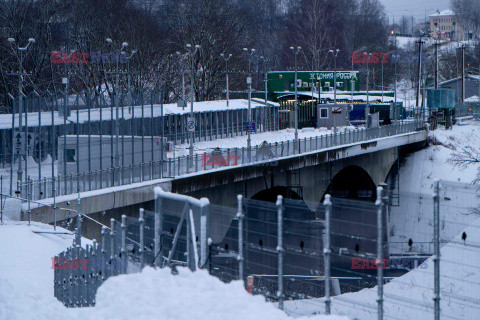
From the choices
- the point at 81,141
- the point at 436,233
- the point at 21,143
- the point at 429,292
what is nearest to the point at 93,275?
the point at 429,292

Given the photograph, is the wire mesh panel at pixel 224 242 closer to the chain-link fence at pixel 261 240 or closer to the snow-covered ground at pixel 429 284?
the chain-link fence at pixel 261 240

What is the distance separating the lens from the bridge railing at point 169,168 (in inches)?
1107

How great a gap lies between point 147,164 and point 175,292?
22.8 m

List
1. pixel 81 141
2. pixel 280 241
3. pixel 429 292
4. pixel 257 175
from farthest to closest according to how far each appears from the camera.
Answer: pixel 257 175, pixel 81 141, pixel 429 292, pixel 280 241

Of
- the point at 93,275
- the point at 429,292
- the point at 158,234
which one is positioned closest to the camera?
the point at 158,234

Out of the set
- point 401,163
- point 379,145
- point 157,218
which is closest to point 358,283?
point 157,218

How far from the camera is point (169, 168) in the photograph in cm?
3325

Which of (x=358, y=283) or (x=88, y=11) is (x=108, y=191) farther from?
(x=88, y=11)

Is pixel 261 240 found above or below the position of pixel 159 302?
above

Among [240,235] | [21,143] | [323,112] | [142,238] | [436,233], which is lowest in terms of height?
[142,238]

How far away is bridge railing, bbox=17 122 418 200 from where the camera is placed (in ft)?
92.2

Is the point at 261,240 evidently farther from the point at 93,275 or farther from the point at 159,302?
the point at 93,275

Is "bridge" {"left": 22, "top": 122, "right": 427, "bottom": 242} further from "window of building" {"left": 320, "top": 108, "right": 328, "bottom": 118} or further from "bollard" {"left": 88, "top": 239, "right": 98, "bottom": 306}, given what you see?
"window of building" {"left": 320, "top": 108, "right": 328, "bottom": 118}

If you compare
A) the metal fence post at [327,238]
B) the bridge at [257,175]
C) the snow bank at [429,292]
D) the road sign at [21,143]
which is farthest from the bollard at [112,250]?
the road sign at [21,143]
